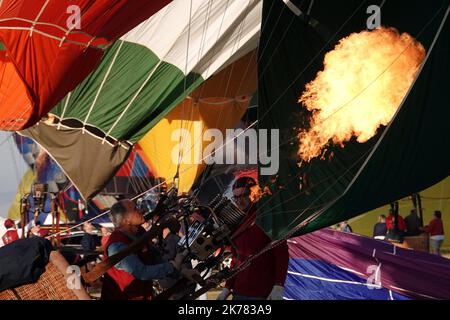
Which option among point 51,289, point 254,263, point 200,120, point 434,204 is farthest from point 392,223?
point 51,289

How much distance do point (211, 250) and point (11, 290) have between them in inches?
66.6

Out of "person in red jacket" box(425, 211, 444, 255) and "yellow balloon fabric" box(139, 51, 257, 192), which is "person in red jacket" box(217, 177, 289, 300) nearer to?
"yellow balloon fabric" box(139, 51, 257, 192)

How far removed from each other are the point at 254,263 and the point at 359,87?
2349 millimetres

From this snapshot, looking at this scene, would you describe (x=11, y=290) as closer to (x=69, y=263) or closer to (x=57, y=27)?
(x=69, y=263)

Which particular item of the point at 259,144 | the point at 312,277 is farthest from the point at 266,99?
the point at 312,277

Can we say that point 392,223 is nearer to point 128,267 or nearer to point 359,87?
point 359,87

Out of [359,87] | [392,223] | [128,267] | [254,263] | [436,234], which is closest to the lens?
[128,267]

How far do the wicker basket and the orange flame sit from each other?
3455 millimetres

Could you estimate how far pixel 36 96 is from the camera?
23.9ft

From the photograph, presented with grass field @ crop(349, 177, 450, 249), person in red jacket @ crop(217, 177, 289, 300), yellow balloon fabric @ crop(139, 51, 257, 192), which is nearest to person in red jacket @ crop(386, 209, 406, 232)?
grass field @ crop(349, 177, 450, 249)

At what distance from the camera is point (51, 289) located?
14.4 feet

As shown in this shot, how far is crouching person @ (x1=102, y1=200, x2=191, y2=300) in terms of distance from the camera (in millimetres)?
4711

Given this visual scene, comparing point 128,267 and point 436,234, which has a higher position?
point 128,267

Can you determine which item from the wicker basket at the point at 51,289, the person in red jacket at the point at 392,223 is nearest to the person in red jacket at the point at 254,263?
the wicker basket at the point at 51,289
